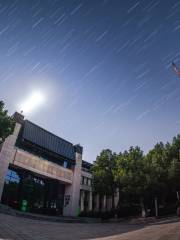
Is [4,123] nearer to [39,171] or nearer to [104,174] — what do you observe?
[39,171]

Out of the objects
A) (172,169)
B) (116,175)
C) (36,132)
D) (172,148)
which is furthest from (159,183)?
(36,132)

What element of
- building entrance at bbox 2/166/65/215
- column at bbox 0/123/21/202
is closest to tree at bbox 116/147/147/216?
building entrance at bbox 2/166/65/215

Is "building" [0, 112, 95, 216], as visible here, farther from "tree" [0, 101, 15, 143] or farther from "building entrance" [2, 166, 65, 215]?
"tree" [0, 101, 15, 143]

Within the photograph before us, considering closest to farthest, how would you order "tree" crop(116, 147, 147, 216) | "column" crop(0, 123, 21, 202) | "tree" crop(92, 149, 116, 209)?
"column" crop(0, 123, 21, 202), "tree" crop(116, 147, 147, 216), "tree" crop(92, 149, 116, 209)

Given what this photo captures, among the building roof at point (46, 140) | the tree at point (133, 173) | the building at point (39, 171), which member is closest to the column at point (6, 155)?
the building at point (39, 171)

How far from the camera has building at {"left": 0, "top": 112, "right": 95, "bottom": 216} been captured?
30.4 metres

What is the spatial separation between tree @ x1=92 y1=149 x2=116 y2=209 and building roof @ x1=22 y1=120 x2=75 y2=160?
17.3 ft

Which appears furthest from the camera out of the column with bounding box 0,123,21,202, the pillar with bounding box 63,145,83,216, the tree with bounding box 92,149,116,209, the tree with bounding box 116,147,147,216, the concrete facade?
the pillar with bounding box 63,145,83,216

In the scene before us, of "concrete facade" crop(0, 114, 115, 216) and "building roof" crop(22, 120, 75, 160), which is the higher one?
"building roof" crop(22, 120, 75, 160)

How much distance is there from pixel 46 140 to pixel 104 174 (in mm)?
10876

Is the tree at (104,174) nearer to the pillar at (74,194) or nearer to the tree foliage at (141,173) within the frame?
the tree foliage at (141,173)

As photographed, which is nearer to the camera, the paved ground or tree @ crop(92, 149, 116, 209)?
the paved ground

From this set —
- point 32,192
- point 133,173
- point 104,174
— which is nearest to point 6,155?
point 32,192

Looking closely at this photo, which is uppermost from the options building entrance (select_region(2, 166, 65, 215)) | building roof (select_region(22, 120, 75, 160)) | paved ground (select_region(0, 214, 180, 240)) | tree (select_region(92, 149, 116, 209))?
building roof (select_region(22, 120, 75, 160))
